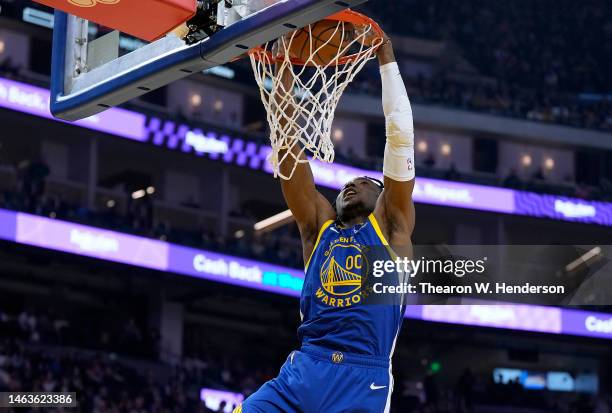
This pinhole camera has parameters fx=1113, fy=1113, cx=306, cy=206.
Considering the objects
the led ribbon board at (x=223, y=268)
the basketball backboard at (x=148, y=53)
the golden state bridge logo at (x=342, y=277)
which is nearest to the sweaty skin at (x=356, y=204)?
the golden state bridge logo at (x=342, y=277)

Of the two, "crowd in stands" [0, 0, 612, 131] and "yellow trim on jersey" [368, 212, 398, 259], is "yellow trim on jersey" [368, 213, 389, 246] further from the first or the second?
"crowd in stands" [0, 0, 612, 131]

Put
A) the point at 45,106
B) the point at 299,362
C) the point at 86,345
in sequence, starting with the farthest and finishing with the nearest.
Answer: the point at 45,106 < the point at 86,345 < the point at 299,362

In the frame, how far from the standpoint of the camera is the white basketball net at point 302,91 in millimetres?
5836

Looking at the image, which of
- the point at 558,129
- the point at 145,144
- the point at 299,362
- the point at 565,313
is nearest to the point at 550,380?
the point at 565,313

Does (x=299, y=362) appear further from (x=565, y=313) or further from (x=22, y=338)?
(x=565, y=313)

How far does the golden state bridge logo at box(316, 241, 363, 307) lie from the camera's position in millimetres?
5305

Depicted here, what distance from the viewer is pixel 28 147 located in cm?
2614

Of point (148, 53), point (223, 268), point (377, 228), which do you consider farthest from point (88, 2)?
point (223, 268)

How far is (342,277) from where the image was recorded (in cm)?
534

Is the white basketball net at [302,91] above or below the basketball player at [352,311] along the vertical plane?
above

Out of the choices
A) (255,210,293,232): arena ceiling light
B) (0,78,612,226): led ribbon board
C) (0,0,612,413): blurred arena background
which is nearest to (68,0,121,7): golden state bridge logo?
(0,0,612,413): blurred arena background

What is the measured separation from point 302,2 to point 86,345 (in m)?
16.9

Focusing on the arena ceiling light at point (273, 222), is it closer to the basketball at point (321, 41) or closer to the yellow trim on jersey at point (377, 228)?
the basketball at point (321, 41)

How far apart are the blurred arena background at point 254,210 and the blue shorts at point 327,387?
1309cm
